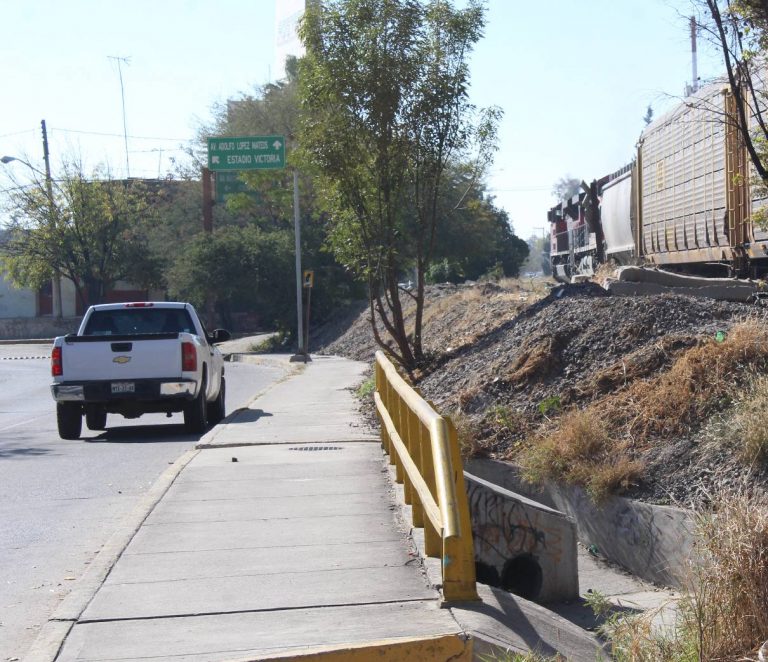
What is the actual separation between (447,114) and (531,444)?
8068mm

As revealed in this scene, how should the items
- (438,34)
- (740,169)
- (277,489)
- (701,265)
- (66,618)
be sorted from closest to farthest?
(66,618)
(277,489)
(740,169)
(438,34)
(701,265)

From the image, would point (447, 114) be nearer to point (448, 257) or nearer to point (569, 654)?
point (569, 654)

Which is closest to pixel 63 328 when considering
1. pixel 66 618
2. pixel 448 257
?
pixel 448 257

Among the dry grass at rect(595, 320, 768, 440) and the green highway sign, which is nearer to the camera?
the dry grass at rect(595, 320, 768, 440)

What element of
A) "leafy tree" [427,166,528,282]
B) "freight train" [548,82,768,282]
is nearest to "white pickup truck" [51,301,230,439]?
"freight train" [548,82,768,282]

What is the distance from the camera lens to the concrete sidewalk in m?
5.03

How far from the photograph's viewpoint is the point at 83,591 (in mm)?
6074

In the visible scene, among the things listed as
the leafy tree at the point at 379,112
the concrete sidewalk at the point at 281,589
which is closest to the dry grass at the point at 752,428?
the concrete sidewalk at the point at 281,589

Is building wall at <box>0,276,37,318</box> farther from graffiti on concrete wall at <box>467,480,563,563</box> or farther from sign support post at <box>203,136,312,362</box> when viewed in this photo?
graffiti on concrete wall at <box>467,480,563,563</box>

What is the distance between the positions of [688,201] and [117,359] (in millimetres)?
9569

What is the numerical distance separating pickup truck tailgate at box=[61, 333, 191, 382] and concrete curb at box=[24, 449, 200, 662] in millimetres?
6211

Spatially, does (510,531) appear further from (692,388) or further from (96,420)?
(96,420)

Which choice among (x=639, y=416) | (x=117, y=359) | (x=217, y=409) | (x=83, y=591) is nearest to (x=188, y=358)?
(x=117, y=359)

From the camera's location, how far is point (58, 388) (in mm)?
15078
